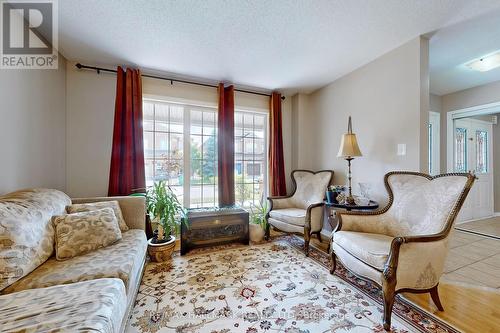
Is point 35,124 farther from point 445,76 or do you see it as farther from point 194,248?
point 445,76

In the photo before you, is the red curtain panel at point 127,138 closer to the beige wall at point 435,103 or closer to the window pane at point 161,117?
the window pane at point 161,117

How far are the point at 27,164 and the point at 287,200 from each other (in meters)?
3.06

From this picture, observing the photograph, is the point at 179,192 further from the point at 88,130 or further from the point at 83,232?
the point at 83,232

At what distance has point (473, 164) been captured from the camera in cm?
424

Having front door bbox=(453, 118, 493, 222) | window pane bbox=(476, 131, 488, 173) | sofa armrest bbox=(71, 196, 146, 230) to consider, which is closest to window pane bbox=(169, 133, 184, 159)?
sofa armrest bbox=(71, 196, 146, 230)

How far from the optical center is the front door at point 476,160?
160 inches

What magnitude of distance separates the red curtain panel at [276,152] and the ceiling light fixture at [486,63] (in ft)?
8.54

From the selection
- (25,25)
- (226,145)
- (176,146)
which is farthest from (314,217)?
(25,25)

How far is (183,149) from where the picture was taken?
11.0 ft

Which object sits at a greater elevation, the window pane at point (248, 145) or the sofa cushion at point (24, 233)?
the window pane at point (248, 145)

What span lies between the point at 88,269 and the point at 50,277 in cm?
18

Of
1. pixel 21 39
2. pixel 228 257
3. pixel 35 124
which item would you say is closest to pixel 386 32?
pixel 228 257

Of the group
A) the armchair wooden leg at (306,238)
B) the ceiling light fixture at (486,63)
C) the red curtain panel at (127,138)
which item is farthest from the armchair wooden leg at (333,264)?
the ceiling light fixture at (486,63)

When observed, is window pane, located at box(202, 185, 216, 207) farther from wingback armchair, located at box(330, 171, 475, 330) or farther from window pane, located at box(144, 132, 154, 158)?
wingback armchair, located at box(330, 171, 475, 330)
